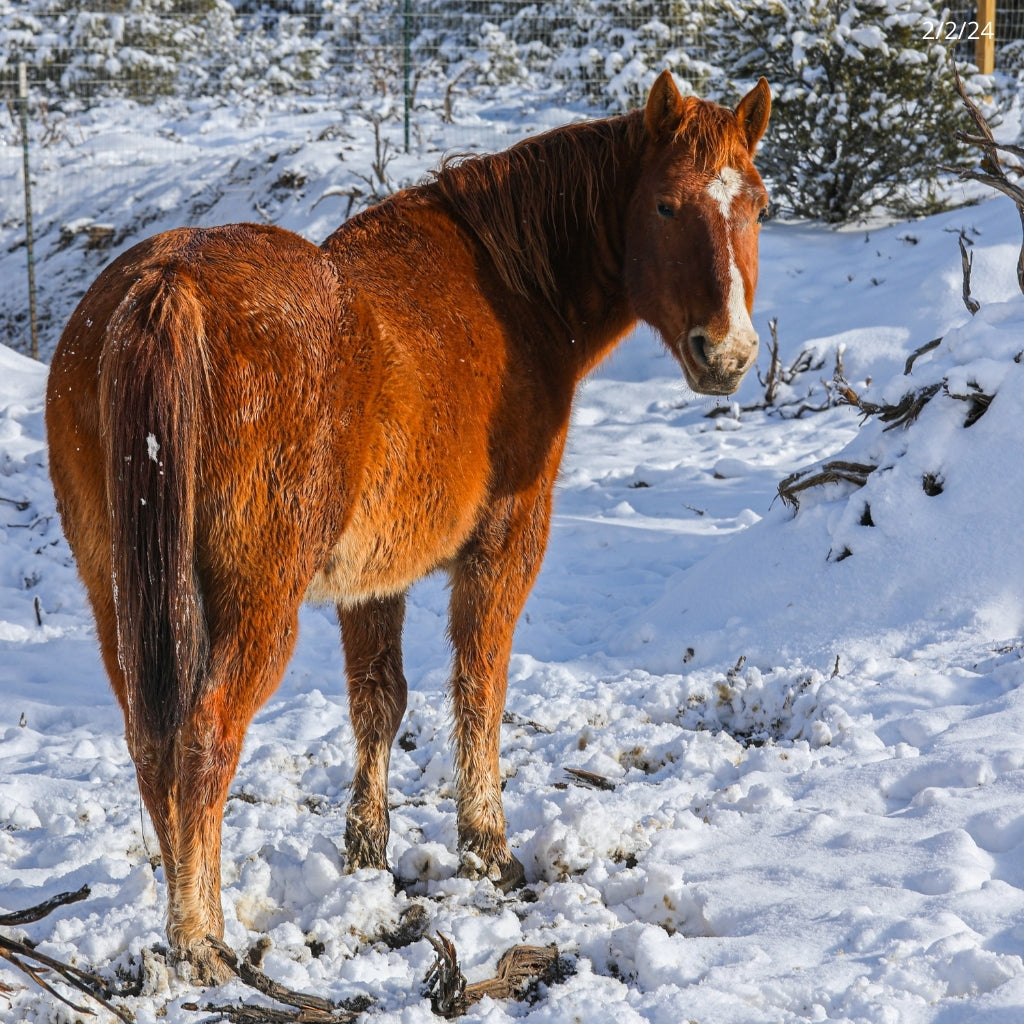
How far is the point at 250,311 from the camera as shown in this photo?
2205 mm

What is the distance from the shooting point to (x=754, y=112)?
312 centimetres

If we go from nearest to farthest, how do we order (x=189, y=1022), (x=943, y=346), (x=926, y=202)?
(x=189, y=1022), (x=943, y=346), (x=926, y=202)

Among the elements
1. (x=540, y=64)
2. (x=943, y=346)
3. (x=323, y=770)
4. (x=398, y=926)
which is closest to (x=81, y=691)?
(x=323, y=770)

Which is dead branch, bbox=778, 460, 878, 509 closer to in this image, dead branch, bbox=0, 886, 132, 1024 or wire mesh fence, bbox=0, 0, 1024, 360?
dead branch, bbox=0, 886, 132, 1024

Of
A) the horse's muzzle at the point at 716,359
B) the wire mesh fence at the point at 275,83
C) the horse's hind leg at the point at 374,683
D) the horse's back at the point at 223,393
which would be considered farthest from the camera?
the wire mesh fence at the point at 275,83

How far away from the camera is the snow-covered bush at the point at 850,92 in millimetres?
9625

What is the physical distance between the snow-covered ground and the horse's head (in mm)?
1315

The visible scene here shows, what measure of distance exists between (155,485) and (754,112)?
7.08 ft

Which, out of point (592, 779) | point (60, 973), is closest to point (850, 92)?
point (592, 779)

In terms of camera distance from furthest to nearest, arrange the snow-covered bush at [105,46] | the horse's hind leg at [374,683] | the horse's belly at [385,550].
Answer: the snow-covered bush at [105,46] → the horse's hind leg at [374,683] → the horse's belly at [385,550]

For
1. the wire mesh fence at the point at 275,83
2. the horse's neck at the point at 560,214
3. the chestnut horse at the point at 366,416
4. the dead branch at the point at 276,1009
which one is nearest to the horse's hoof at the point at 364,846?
the chestnut horse at the point at 366,416

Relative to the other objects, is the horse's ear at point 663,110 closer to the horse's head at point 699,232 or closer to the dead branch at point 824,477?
the horse's head at point 699,232

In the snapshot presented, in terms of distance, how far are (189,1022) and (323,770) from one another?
59.6 inches

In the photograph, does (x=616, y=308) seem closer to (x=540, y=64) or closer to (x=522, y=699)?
(x=522, y=699)
